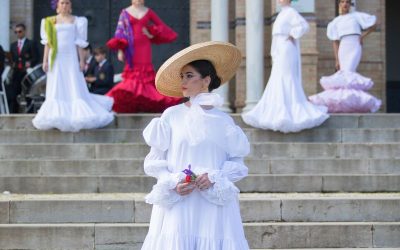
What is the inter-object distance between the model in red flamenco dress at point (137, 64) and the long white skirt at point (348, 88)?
2587mm

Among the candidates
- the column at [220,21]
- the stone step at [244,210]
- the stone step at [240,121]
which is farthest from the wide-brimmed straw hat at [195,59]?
the column at [220,21]

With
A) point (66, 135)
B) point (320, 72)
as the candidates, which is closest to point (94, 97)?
point (66, 135)

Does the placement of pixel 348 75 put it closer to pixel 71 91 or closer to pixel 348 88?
pixel 348 88

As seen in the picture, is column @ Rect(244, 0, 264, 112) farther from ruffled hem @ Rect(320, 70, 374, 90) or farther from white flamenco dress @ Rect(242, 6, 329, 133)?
white flamenco dress @ Rect(242, 6, 329, 133)

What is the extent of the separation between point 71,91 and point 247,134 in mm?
2553

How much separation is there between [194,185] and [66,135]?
7094mm

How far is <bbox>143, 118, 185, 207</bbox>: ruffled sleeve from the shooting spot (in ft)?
18.6

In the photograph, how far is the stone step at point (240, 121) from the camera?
42.2 feet

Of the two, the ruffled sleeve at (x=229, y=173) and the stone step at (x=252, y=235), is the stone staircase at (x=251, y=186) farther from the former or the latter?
the ruffled sleeve at (x=229, y=173)

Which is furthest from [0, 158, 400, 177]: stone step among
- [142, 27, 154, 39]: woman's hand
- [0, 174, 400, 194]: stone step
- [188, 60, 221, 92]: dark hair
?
[188, 60, 221, 92]: dark hair

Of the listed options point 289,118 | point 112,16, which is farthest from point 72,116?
point 112,16

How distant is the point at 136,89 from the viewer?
45.5ft

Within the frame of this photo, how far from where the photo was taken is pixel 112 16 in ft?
63.9

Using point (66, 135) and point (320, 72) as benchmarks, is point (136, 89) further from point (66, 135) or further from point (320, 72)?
point (320, 72)
